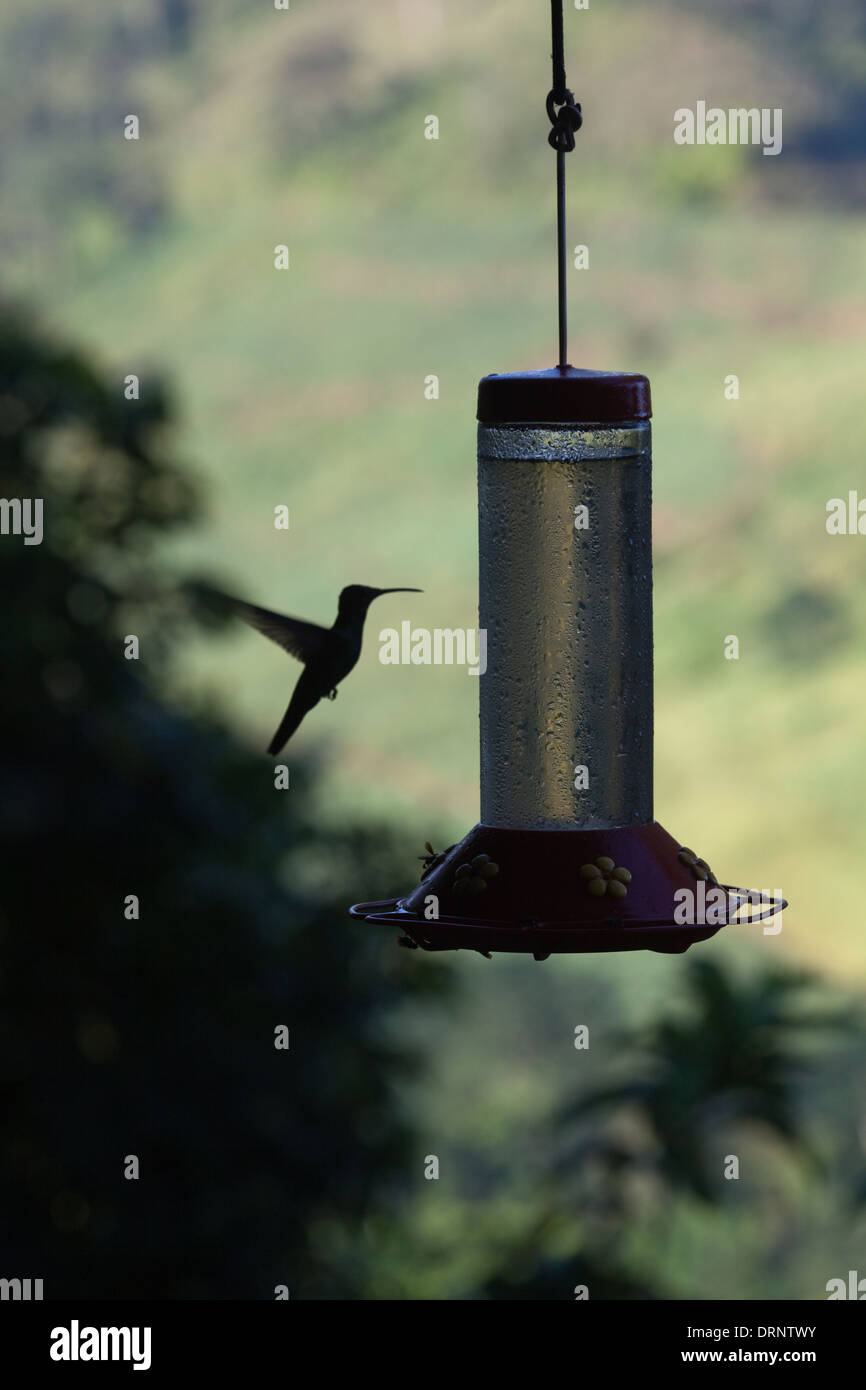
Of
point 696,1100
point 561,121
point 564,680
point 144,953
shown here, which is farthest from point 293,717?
point 144,953

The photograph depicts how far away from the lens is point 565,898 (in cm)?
350

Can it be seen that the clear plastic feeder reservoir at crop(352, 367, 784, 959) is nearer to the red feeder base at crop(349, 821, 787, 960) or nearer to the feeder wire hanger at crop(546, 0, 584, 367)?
the red feeder base at crop(349, 821, 787, 960)

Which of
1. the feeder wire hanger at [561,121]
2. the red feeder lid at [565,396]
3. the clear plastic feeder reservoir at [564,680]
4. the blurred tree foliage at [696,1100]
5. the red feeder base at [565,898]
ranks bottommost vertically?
the blurred tree foliage at [696,1100]

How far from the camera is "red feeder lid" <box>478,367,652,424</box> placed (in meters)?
3.54

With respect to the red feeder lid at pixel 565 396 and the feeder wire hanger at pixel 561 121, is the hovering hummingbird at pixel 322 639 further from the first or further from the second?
the feeder wire hanger at pixel 561 121

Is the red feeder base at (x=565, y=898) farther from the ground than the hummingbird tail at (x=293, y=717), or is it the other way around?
the hummingbird tail at (x=293, y=717)

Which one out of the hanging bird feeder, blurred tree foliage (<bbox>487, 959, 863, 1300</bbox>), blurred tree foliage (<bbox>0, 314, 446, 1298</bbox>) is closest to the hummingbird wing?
the hanging bird feeder

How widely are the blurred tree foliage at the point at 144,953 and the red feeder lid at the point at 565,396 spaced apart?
711 cm

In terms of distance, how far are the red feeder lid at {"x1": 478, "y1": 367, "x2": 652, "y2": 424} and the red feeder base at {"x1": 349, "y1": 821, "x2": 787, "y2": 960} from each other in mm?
817

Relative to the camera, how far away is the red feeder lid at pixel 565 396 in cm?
354

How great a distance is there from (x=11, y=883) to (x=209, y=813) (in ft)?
4.03

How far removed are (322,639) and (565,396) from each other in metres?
0.88

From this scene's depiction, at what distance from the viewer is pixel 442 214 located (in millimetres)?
23844

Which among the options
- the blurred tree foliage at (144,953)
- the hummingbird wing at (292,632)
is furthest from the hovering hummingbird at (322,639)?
the blurred tree foliage at (144,953)
